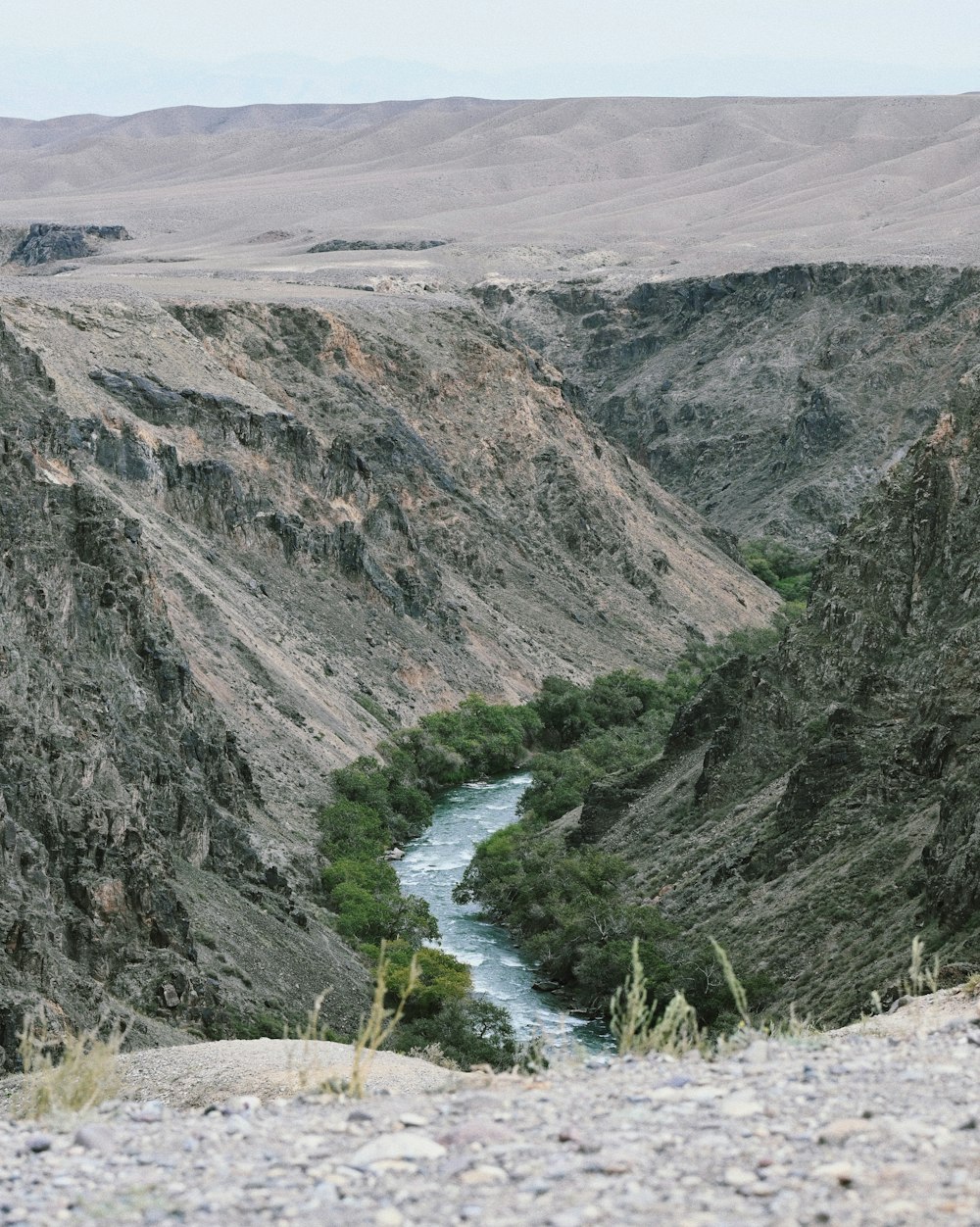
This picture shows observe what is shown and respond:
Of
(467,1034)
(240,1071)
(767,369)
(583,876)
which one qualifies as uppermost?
(767,369)

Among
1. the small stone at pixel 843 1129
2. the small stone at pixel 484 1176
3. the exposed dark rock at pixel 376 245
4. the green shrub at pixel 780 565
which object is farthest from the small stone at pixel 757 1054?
the exposed dark rock at pixel 376 245

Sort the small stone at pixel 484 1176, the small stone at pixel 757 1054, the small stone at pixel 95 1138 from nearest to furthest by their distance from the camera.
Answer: the small stone at pixel 484 1176 → the small stone at pixel 95 1138 → the small stone at pixel 757 1054

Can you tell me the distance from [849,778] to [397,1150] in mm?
32769

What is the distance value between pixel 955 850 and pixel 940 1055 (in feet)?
68.0

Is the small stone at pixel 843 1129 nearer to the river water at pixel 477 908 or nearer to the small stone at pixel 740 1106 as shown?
the small stone at pixel 740 1106

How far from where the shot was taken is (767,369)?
13188cm

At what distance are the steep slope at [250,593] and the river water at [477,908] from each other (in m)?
3.25

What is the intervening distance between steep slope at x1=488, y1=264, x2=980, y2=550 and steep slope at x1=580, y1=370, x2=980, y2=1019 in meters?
62.5

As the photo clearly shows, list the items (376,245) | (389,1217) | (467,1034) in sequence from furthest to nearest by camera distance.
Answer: (376,245), (467,1034), (389,1217)

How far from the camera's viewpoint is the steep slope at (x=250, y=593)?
113 feet

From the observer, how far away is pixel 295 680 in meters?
64.9

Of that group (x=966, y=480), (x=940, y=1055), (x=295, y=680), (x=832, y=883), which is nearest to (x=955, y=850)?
(x=832, y=883)

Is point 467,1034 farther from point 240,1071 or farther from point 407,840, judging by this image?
point 407,840

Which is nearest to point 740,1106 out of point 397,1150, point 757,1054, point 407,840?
point 757,1054
